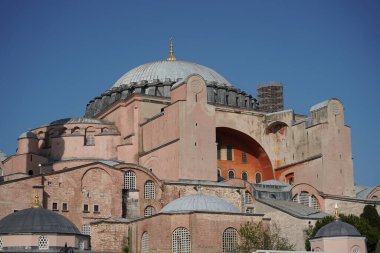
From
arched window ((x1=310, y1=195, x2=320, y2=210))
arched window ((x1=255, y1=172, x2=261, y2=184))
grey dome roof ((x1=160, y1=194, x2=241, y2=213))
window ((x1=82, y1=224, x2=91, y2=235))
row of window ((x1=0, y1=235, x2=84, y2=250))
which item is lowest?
row of window ((x1=0, y1=235, x2=84, y2=250))

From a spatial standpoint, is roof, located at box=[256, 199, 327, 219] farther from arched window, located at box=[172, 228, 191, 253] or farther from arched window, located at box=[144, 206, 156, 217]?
arched window, located at box=[172, 228, 191, 253]

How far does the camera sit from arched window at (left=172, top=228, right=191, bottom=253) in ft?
134

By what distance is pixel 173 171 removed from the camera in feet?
161

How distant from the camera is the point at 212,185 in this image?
158 ft

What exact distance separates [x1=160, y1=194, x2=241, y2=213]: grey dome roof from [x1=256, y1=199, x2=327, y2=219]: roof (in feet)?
16.3

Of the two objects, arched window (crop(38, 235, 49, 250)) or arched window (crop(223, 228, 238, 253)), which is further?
arched window (crop(223, 228, 238, 253))

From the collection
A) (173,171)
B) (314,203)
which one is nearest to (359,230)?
(314,203)

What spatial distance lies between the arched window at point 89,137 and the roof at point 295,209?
11.8m

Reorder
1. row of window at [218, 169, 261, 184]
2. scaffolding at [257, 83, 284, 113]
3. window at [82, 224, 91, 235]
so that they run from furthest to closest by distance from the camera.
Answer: scaffolding at [257, 83, 284, 113] → row of window at [218, 169, 261, 184] → window at [82, 224, 91, 235]

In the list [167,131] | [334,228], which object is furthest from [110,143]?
[334,228]

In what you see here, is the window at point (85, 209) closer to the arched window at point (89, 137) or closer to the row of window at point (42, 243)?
the row of window at point (42, 243)

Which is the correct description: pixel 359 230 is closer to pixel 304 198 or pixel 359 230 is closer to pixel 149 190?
pixel 304 198

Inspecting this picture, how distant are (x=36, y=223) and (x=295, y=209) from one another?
1657cm

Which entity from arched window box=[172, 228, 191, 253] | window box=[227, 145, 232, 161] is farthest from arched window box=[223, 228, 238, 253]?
window box=[227, 145, 232, 161]
